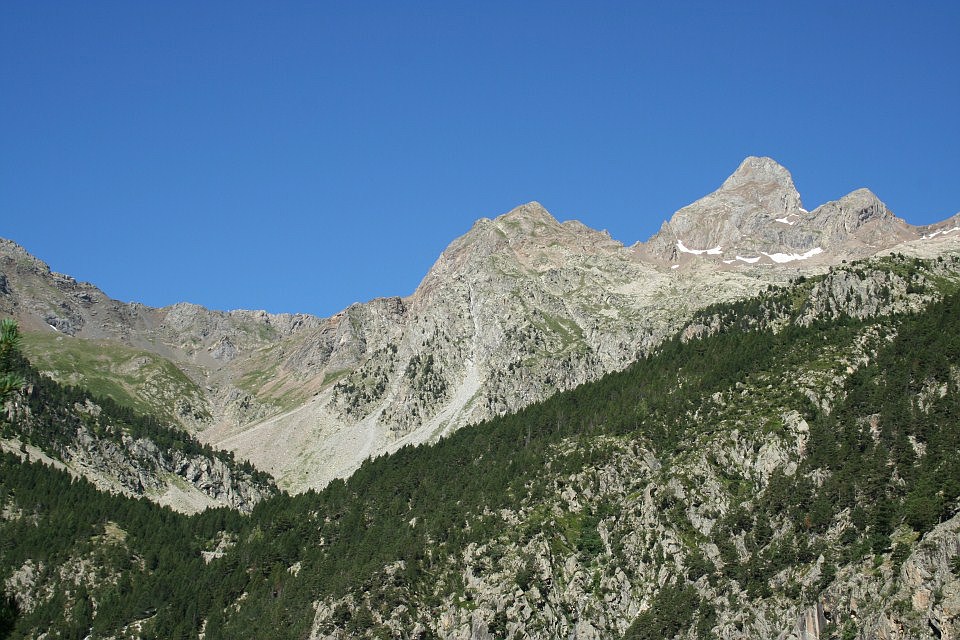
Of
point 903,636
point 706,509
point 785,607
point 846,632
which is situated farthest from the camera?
point 706,509

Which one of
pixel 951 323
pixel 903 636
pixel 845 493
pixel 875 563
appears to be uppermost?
pixel 951 323

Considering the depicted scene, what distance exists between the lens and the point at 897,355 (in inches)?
7520

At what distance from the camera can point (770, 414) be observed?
194375 millimetres

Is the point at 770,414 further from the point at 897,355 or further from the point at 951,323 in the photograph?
the point at 951,323

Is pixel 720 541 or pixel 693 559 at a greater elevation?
pixel 720 541

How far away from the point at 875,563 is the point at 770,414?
65.9m

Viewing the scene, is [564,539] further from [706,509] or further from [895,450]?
[895,450]

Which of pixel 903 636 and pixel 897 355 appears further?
pixel 897 355

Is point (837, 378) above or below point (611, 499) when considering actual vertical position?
above

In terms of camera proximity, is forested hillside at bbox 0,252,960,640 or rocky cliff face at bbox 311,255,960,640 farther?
forested hillside at bbox 0,252,960,640

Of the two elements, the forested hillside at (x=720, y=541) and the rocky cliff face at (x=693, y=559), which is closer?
the rocky cliff face at (x=693, y=559)

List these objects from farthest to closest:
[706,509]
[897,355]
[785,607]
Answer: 1. [897,355]
2. [706,509]
3. [785,607]

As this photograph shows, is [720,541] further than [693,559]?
Yes

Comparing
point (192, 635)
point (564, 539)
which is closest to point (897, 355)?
point (564, 539)
